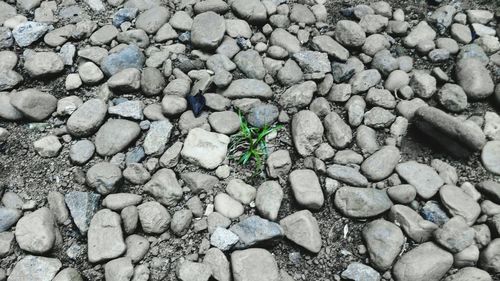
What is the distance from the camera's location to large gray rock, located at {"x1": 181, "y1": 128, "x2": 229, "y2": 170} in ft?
6.57

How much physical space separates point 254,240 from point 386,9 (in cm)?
139

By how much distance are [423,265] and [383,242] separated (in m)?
0.15

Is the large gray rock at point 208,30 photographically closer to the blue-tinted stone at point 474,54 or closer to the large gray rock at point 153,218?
the large gray rock at point 153,218

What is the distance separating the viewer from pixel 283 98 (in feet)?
7.16

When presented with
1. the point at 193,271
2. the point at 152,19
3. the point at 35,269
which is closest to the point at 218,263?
the point at 193,271

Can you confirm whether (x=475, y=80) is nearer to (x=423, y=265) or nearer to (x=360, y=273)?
(x=423, y=265)

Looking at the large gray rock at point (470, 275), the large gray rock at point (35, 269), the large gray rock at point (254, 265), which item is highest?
the large gray rock at point (470, 275)

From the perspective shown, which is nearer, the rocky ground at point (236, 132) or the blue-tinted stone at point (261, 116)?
the rocky ground at point (236, 132)

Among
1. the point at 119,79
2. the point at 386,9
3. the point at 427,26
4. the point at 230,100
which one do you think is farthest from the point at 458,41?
the point at 119,79

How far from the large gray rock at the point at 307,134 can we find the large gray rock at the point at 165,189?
0.52 m

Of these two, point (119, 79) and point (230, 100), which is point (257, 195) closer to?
point (230, 100)

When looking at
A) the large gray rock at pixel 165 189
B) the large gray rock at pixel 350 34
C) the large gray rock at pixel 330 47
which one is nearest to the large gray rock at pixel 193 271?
the large gray rock at pixel 165 189

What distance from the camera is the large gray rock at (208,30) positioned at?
7.51 feet

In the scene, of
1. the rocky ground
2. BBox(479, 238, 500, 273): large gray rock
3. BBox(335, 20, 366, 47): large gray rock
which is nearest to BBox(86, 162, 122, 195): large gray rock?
the rocky ground
